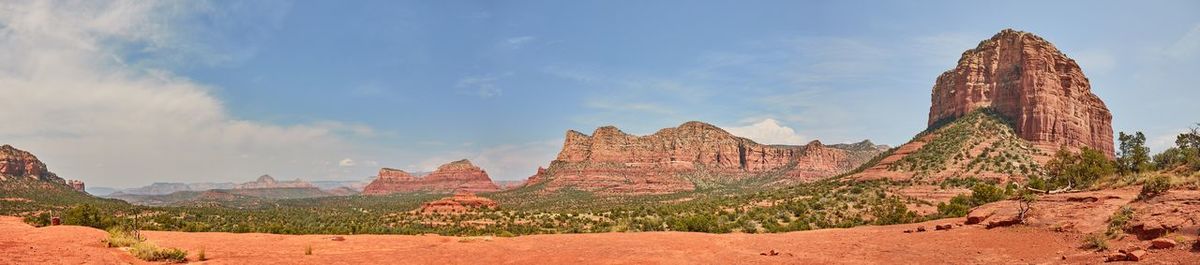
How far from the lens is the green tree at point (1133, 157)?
46.1m

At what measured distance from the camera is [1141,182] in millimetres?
26125

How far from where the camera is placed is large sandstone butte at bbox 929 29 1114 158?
70312 mm

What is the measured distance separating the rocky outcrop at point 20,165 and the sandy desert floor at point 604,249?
407 feet

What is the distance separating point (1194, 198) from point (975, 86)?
219 feet

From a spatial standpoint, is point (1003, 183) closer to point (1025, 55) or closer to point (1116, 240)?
point (1025, 55)

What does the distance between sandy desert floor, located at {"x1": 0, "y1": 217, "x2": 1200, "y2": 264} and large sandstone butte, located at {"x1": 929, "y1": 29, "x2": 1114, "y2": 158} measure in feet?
189

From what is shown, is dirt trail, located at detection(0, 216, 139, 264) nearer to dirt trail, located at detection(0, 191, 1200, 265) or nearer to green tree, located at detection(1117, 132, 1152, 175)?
dirt trail, located at detection(0, 191, 1200, 265)

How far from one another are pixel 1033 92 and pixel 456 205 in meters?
77.5

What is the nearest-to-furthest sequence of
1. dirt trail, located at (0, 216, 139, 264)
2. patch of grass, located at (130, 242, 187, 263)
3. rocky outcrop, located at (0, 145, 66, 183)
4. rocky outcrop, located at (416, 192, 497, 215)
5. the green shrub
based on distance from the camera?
1. dirt trail, located at (0, 216, 139, 264)
2. patch of grass, located at (130, 242, 187, 263)
3. the green shrub
4. rocky outcrop, located at (416, 192, 497, 215)
5. rocky outcrop, located at (0, 145, 66, 183)

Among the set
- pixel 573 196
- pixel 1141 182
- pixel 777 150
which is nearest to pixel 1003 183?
pixel 1141 182

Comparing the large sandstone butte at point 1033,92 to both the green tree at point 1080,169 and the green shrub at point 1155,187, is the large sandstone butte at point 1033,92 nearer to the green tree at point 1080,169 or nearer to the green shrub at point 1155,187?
the green tree at point 1080,169

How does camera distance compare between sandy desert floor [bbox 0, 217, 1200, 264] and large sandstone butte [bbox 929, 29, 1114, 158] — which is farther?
large sandstone butte [bbox 929, 29, 1114, 158]

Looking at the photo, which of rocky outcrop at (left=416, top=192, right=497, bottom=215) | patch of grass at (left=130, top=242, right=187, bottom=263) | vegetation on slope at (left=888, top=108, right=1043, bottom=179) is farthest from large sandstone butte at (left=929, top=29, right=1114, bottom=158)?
patch of grass at (left=130, top=242, right=187, bottom=263)

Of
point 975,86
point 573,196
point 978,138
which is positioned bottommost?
point 573,196
